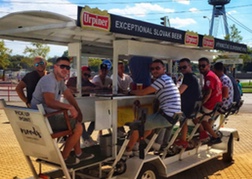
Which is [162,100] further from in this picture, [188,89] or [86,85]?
[86,85]

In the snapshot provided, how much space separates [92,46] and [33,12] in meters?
2.21

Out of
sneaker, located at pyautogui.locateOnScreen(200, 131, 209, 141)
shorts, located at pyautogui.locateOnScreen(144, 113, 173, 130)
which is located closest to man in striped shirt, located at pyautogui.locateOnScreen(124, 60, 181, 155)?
shorts, located at pyautogui.locateOnScreen(144, 113, 173, 130)

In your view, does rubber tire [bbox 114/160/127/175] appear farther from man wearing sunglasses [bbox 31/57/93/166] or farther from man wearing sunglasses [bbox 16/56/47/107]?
man wearing sunglasses [bbox 16/56/47/107]

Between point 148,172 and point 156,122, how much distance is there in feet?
2.67

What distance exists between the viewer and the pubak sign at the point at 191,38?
5863mm

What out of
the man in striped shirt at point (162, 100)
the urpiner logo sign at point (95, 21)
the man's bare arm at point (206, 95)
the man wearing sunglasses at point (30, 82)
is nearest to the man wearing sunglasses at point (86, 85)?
the man wearing sunglasses at point (30, 82)

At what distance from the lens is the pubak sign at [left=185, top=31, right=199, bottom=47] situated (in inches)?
231

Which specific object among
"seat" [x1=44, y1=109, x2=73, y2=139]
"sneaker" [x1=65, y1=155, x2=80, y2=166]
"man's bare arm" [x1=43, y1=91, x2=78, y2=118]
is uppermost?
"man's bare arm" [x1=43, y1=91, x2=78, y2=118]

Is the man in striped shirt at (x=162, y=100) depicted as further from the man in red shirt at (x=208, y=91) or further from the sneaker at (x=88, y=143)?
the man in red shirt at (x=208, y=91)

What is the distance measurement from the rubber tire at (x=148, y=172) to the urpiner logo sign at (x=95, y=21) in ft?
7.54

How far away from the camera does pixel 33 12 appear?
166 inches

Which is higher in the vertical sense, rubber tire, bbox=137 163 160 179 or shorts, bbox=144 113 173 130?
shorts, bbox=144 113 173 130

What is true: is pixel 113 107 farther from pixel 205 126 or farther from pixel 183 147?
pixel 205 126

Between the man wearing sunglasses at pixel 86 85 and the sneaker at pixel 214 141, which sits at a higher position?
the man wearing sunglasses at pixel 86 85
